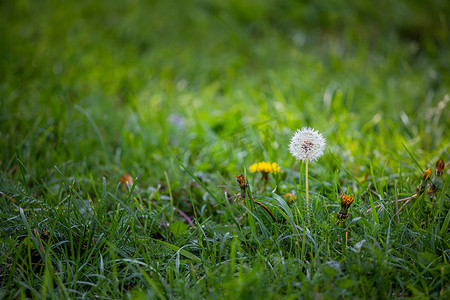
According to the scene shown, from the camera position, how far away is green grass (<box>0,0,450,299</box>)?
110 cm

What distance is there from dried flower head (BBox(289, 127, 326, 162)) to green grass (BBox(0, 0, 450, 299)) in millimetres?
154

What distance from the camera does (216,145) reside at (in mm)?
2092

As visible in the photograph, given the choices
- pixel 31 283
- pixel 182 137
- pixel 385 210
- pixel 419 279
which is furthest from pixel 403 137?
pixel 31 283

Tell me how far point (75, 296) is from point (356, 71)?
3.06m

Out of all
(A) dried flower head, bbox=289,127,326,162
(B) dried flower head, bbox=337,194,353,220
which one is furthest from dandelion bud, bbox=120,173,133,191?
(B) dried flower head, bbox=337,194,353,220

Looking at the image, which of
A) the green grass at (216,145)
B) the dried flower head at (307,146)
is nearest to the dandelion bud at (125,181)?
the green grass at (216,145)

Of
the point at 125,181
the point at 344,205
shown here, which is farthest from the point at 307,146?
the point at 125,181

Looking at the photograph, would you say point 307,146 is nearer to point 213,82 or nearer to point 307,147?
point 307,147

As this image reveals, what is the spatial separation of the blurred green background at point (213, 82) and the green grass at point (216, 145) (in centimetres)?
2

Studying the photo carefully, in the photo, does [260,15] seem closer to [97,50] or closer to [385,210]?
[97,50]

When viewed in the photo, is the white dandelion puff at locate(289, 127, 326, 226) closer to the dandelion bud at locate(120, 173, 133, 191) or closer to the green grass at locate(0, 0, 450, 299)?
the green grass at locate(0, 0, 450, 299)

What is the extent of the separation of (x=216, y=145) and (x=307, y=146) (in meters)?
0.98

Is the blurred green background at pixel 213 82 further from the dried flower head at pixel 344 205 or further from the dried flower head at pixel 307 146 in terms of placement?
the dried flower head at pixel 344 205

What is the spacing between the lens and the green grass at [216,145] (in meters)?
1.10
